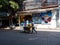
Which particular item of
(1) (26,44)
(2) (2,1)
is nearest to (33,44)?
(1) (26,44)

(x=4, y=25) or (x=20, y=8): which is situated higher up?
(x=20, y=8)

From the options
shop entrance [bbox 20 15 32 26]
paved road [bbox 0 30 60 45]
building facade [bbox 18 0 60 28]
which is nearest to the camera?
paved road [bbox 0 30 60 45]

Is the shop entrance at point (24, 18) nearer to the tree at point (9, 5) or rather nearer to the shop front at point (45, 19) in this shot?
the shop front at point (45, 19)

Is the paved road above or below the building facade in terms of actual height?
below

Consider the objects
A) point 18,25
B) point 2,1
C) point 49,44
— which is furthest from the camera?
point 18,25

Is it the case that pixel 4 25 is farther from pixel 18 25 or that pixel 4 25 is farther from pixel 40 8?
pixel 40 8

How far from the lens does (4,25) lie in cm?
3606

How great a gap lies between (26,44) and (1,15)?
20.8m

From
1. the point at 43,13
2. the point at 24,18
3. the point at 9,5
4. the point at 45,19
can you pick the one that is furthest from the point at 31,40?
the point at 24,18

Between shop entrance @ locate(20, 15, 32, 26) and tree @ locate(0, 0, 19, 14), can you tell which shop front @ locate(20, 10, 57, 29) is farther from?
tree @ locate(0, 0, 19, 14)

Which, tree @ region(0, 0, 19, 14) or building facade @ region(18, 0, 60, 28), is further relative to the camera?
building facade @ region(18, 0, 60, 28)

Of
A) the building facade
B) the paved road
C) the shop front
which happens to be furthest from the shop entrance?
the paved road

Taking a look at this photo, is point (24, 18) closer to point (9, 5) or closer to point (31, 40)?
point (9, 5)

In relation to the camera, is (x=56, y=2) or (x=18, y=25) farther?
(x=18, y=25)
